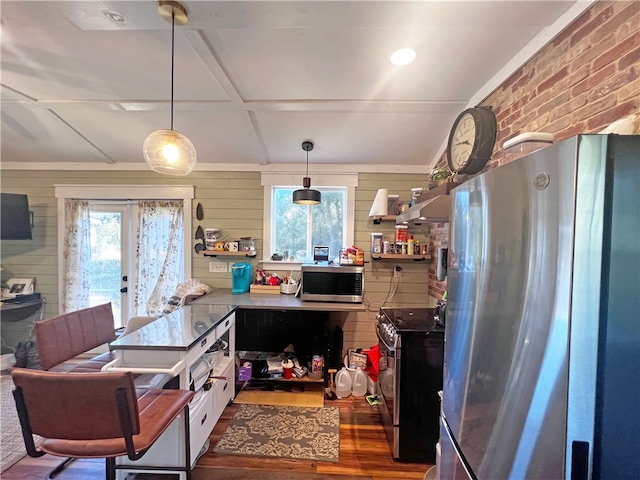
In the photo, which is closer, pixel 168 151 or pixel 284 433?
pixel 168 151

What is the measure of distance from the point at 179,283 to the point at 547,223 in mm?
3476

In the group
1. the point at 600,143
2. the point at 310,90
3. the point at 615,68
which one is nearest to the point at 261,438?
the point at 600,143

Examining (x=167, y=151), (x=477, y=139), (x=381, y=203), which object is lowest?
(x=381, y=203)

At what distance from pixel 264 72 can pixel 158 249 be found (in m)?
2.44

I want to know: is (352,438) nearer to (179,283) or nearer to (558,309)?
(558,309)

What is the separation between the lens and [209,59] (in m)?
1.76

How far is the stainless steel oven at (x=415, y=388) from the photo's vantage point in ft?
6.09

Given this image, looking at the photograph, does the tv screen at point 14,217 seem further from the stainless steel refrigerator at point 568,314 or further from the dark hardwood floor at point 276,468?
the stainless steel refrigerator at point 568,314

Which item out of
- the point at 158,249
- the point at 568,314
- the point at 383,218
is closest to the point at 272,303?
the point at 383,218

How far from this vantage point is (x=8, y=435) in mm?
2109

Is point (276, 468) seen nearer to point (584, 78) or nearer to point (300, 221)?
point (300, 221)

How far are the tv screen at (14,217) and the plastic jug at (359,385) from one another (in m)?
3.99

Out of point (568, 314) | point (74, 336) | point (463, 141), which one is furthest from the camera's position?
point (74, 336)

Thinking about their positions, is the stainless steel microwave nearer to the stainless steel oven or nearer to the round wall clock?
the stainless steel oven
